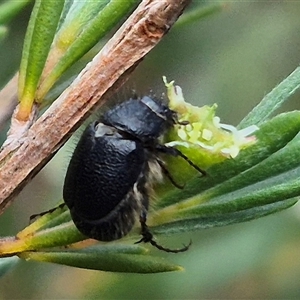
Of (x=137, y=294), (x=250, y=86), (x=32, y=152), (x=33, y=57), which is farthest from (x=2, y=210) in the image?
(x=250, y=86)

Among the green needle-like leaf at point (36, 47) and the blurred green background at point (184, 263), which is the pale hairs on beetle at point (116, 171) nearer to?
the green needle-like leaf at point (36, 47)

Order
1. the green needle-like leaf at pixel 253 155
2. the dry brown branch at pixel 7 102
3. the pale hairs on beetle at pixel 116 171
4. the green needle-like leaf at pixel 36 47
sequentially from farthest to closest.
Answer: the dry brown branch at pixel 7 102, the pale hairs on beetle at pixel 116 171, the green needle-like leaf at pixel 36 47, the green needle-like leaf at pixel 253 155

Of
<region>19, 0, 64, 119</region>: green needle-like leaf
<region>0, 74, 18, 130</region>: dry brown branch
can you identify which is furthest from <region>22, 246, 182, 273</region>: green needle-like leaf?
<region>0, 74, 18, 130</region>: dry brown branch

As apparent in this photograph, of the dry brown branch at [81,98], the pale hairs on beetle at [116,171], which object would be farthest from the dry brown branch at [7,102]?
the dry brown branch at [81,98]

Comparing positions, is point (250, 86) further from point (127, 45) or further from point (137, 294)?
point (127, 45)

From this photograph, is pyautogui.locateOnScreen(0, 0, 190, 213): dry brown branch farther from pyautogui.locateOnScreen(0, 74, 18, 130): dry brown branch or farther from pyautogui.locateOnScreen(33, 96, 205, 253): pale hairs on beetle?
pyautogui.locateOnScreen(0, 74, 18, 130): dry brown branch

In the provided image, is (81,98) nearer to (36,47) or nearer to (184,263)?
(36,47)

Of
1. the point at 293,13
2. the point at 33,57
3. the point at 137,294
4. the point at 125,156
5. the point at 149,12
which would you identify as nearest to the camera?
the point at 149,12
